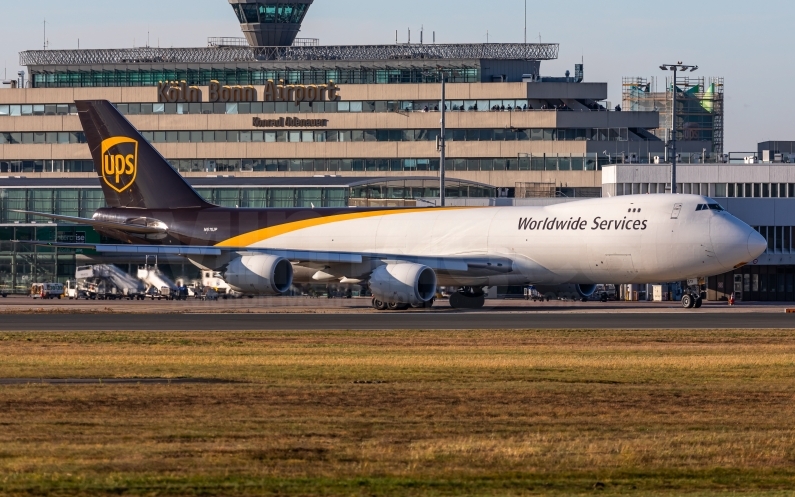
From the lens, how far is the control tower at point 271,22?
128 meters

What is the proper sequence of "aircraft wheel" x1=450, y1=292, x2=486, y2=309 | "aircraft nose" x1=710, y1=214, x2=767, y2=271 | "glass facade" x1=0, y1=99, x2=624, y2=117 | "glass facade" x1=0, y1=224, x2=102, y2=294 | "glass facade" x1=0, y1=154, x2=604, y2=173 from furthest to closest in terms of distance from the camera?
"glass facade" x1=0, y1=99, x2=624, y2=117 < "glass facade" x1=0, y1=154, x2=604, y2=173 < "glass facade" x1=0, y1=224, x2=102, y2=294 < "aircraft wheel" x1=450, y1=292, x2=486, y2=309 < "aircraft nose" x1=710, y1=214, x2=767, y2=271

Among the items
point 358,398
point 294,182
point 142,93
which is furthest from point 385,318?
point 142,93

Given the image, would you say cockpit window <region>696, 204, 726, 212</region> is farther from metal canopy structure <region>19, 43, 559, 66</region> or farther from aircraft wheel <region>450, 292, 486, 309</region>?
metal canopy structure <region>19, 43, 559, 66</region>

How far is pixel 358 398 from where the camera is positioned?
72.0 feet

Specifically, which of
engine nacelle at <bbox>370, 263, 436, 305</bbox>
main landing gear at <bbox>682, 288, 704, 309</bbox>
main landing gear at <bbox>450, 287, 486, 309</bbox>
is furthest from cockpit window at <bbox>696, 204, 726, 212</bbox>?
main landing gear at <bbox>450, 287, 486, 309</bbox>

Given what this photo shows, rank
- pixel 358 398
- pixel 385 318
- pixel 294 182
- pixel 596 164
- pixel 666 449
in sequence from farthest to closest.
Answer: pixel 596 164
pixel 294 182
pixel 385 318
pixel 358 398
pixel 666 449

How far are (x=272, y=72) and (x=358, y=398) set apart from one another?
10646 cm

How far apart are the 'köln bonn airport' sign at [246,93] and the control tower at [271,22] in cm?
665

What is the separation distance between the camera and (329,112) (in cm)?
12381

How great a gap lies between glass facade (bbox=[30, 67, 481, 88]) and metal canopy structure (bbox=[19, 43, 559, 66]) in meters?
1.25

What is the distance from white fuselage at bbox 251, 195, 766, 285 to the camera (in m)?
54.5

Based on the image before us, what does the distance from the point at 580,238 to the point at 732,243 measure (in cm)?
645

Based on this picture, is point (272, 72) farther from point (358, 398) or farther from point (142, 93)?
point (358, 398)

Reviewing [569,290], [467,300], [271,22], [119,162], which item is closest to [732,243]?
[569,290]
